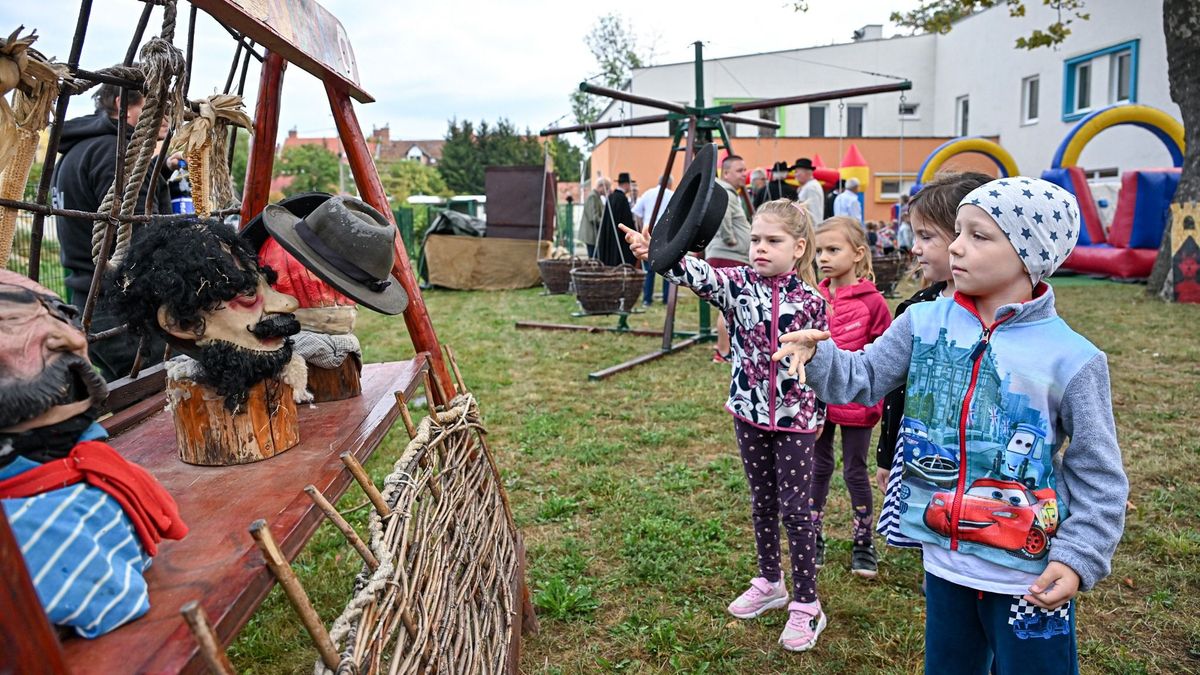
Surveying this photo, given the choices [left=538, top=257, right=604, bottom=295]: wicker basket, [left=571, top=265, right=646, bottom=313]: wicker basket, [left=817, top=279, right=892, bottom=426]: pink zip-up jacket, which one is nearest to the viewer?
[left=817, top=279, right=892, bottom=426]: pink zip-up jacket

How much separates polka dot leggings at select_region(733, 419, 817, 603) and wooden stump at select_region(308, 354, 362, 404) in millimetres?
1223

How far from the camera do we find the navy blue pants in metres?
1.58

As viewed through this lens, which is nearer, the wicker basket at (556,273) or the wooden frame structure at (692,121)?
the wooden frame structure at (692,121)

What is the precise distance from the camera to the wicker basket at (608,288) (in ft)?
24.5

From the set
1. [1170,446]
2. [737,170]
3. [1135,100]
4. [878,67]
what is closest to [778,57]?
[878,67]

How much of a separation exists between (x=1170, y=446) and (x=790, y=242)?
2961 millimetres

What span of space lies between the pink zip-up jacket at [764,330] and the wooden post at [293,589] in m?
1.65

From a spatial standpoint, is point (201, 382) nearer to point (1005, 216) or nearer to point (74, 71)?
point (74, 71)

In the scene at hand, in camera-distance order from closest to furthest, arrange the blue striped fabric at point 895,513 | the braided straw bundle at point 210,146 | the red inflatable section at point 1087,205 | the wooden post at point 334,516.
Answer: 1. the wooden post at point 334,516
2. the blue striped fabric at point 895,513
3. the braided straw bundle at point 210,146
4. the red inflatable section at point 1087,205

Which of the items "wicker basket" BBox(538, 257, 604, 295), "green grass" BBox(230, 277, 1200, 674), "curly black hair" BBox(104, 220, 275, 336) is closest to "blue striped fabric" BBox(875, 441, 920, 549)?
"green grass" BBox(230, 277, 1200, 674)

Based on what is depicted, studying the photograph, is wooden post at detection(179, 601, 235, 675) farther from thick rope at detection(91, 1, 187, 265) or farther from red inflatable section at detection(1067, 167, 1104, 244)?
red inflatable section at detection(1067, 167, 1104, 244)

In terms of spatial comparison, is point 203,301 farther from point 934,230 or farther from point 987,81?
point 987,81

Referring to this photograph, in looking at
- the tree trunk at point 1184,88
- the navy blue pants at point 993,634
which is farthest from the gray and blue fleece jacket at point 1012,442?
the tree trunk at point 1184,88

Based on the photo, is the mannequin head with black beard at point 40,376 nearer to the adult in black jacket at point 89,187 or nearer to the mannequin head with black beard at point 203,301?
the mannequin head with black beard at point 203,301
